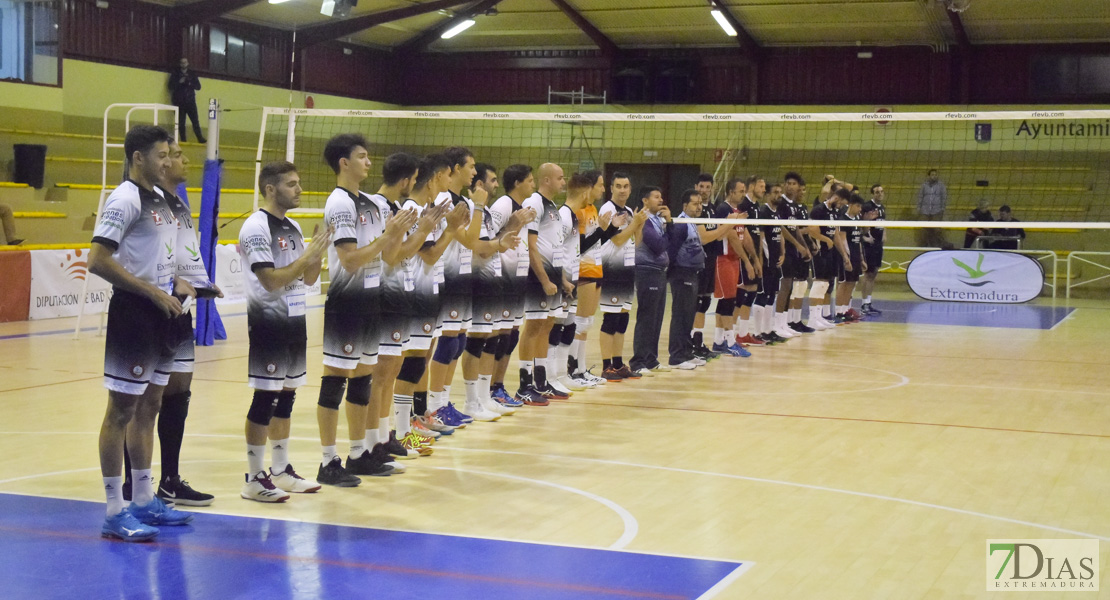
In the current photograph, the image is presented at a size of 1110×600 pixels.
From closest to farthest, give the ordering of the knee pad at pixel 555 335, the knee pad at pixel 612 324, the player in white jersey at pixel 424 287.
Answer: the player in white jersey at pixel 424 287 < the knee pad at pixel 555 335 < the knee pad at pixel 612 324

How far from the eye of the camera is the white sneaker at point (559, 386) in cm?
875

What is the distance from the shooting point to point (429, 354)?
697 cm

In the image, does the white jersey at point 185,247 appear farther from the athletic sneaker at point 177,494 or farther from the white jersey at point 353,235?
the athletic sneaker at point 177,494

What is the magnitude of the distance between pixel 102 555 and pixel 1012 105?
860 inches

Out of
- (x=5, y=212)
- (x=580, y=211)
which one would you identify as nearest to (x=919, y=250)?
(x=580, y=211)

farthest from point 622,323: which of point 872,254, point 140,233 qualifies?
point 872,254

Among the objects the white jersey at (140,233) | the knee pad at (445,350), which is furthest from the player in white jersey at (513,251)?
the white jersey at (140,233)

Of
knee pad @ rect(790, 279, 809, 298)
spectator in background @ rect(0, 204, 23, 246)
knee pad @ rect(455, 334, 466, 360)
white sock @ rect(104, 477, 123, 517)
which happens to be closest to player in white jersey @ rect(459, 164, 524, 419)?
knee pad @ rect(455, 334, 466, 360)

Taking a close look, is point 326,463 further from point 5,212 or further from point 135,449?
point 5,212

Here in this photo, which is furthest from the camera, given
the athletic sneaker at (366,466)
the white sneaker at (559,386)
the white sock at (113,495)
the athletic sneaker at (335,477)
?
the white sneaker at (559,386)

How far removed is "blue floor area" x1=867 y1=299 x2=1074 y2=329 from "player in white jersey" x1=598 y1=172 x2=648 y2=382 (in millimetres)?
6535

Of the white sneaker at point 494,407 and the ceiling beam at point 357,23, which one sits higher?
the ceiling beam at point 357,23

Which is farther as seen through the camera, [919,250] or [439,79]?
[439,79]

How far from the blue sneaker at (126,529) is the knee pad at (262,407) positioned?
2.51ft
